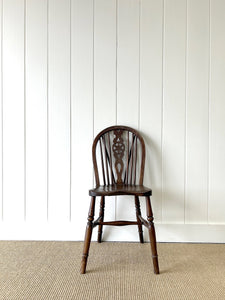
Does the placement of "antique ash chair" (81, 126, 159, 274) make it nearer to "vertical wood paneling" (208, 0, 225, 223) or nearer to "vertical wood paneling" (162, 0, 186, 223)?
"vertical wood paneling" (162, 0, 186, 223)

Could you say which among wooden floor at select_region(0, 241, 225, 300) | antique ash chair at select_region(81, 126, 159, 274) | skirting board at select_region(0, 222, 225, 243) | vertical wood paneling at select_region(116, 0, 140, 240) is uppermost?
vertical wood paneling at select_region(116, 0, 140, 240)

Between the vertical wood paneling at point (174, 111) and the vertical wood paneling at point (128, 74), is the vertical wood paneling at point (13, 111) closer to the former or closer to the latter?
the vertical wood paneling at point (128, 74)

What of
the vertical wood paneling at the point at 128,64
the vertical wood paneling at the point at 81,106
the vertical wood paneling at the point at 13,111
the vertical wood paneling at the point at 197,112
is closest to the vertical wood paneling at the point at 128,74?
the vertical wood paneling at the point at 128,64

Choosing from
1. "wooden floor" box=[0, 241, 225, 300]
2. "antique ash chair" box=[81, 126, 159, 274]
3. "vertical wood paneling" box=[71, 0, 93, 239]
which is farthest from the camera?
"vertical wood paneling" box=[71, 0, 93, 239]

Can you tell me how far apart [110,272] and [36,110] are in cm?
109

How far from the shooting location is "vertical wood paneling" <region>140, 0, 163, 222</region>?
5.64 feet

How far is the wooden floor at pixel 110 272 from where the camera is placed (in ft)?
3.68

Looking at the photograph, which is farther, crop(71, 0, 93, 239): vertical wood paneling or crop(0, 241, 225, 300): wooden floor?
crop(71, 0, 93, 239): vertical wood paneling

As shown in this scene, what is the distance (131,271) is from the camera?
51.8 inches

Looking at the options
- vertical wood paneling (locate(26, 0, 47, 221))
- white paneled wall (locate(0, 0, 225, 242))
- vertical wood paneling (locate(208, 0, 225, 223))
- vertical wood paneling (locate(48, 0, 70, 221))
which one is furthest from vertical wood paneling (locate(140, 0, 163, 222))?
vertical wood paneling (locate(26, 0, 47, 221))

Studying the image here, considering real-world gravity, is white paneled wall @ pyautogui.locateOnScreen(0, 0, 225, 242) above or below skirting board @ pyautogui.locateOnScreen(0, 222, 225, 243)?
A: above

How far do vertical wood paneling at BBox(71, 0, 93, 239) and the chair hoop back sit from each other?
0.32ft

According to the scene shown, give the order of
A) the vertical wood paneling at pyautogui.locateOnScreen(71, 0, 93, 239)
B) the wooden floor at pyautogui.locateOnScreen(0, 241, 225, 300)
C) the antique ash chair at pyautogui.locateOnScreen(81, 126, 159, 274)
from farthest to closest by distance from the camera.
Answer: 1. the vertical wood paneling at pyautogui.locateOnScreen(71, 0, 93, 239)
2. the antique ash chair at pyautogui.locateOnScreen(81, 126, 159, 274)
3. the wooden floor at pyautogui.locateOnScreen(0, 241, 225, 300)

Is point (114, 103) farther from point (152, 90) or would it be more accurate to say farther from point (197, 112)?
point (197, 112)
